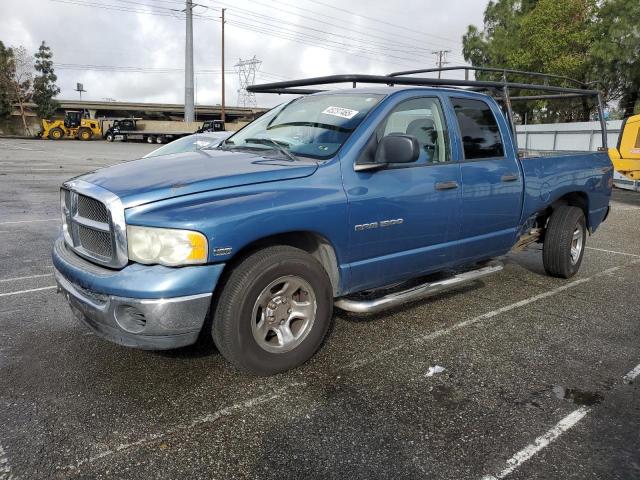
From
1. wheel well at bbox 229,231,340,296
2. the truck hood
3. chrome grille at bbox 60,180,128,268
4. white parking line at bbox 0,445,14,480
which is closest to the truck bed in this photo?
wheel well at bbox 229,231,340,296

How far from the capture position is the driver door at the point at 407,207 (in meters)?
3.80

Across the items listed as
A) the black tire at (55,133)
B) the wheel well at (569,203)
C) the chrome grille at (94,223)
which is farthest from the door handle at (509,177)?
the black tire at (55,133)

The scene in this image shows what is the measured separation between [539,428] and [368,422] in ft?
3.13

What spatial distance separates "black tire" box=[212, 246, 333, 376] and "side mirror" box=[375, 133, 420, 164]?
0.87 metres

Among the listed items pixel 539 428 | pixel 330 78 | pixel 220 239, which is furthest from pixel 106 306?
pixel 539 428

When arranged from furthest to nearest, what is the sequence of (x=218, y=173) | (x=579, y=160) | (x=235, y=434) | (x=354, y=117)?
(x=579, y=160), (x=354, y=117), (x=218, y=173), (x=235, y=434)

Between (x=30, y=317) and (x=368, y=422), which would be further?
(x=30, y=317)

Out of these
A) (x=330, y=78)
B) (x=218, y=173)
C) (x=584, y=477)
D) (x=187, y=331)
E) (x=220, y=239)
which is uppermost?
(x=330, y=78)

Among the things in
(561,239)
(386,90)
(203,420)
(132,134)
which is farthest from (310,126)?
(132,134)

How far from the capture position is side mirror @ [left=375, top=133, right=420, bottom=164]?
3688 millimetres

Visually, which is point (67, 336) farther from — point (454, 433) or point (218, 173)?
point (454, 433)

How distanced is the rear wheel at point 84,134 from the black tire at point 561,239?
55.1 meters

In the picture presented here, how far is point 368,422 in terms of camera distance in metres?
3.06

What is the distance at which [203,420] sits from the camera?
3.06 metres
